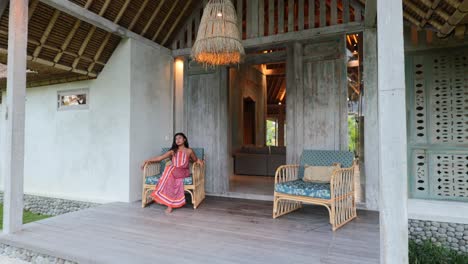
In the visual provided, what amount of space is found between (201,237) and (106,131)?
3.01 meters

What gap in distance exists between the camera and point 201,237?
120 inches

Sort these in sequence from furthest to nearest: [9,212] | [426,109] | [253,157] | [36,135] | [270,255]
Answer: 1. [253,157]
2. [36,135]
3. [426,109]
4. [9,212]
5. [270,255]

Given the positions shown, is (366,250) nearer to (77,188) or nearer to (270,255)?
(270,255)

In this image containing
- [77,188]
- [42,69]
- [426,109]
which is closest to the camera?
[426,109]

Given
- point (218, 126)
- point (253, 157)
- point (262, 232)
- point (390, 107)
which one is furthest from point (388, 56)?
point (253, 157)

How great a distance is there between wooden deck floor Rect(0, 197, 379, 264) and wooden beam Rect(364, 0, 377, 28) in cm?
263

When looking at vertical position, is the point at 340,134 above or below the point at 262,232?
above

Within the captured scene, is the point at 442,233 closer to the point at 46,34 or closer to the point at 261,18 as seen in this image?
the point at 261,18

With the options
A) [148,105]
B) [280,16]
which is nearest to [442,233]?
[280,16]

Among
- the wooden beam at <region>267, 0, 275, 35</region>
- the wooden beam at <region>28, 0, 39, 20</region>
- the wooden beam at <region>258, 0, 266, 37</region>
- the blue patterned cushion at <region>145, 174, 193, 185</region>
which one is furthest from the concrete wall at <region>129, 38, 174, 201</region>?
the wooden beam at <region>267, 0, 275, 35</region>

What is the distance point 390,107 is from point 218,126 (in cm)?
378

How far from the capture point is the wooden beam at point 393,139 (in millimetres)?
1875

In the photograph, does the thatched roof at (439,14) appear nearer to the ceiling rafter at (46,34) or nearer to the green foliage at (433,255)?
the green foliage at (433,255)

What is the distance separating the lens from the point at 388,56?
1.95 metres
